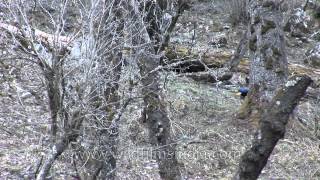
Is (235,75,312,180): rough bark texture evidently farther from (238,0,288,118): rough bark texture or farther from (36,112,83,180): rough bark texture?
(238,0,288,118): rough bark texture

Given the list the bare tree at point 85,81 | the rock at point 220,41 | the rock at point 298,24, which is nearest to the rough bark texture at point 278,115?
the bare tree at point 85,81

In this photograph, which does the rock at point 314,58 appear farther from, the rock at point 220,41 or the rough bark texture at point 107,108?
the rough bark texture at point 107,108

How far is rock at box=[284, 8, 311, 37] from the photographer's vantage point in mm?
19812

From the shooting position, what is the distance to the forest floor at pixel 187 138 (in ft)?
23.3

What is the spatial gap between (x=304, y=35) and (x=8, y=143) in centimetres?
1422

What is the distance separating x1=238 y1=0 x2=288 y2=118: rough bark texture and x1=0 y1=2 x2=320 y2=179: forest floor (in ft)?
2.18

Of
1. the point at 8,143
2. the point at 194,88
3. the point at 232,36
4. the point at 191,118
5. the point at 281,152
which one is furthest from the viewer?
the point at 232,36

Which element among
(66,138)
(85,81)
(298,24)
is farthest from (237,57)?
(66,138)

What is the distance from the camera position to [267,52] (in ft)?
28.9

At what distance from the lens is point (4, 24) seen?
306 inches

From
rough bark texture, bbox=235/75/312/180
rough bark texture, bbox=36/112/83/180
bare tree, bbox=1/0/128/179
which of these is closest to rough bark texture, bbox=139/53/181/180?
bare tree, bbox=1/0/128/179

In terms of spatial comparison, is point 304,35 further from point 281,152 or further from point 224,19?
point 281,152

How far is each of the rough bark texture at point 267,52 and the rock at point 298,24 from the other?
11112mm

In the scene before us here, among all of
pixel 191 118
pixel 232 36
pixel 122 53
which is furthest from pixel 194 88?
pixel 232 36
